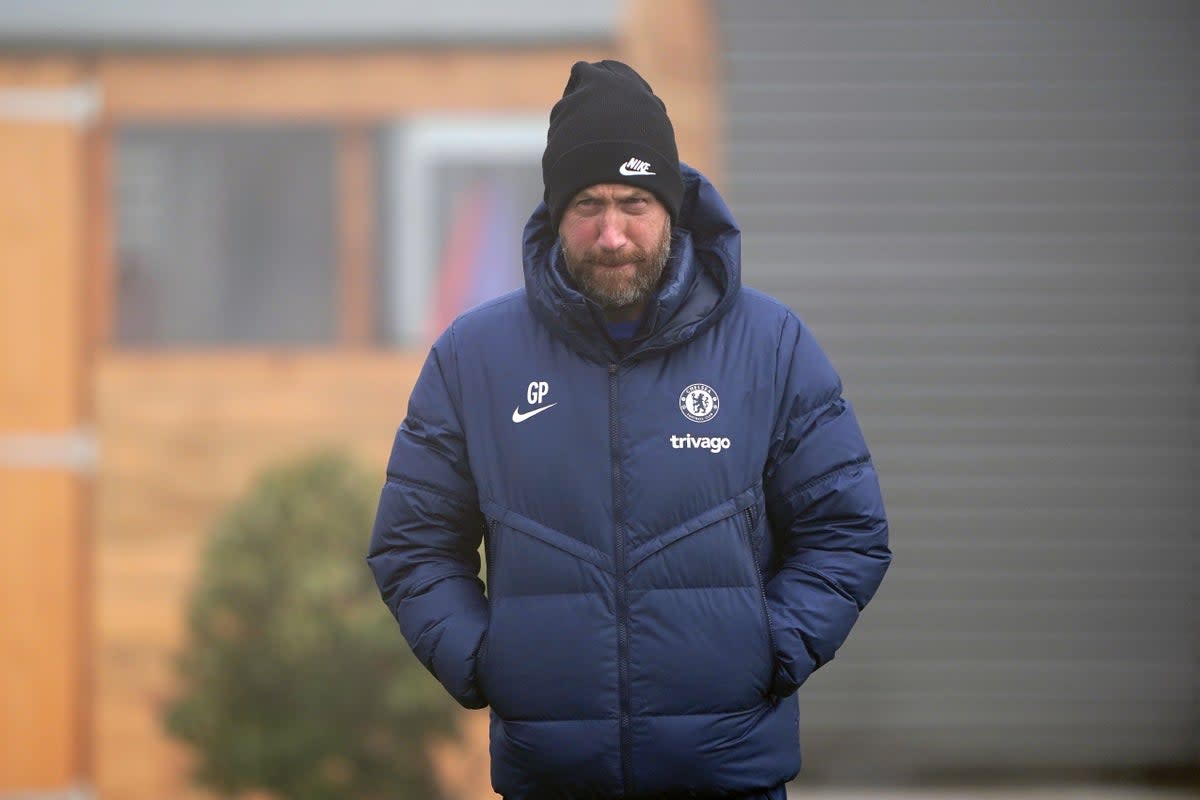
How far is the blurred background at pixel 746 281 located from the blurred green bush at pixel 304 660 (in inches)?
4.9

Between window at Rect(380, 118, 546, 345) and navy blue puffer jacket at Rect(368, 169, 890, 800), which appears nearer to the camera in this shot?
navy blue puffer jacket at Rect(368, 169, 890, 800)

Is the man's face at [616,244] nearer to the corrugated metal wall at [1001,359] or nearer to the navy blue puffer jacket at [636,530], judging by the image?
the navy blue puffer jacket at [636,530]

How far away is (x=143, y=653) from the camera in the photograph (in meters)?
6.26

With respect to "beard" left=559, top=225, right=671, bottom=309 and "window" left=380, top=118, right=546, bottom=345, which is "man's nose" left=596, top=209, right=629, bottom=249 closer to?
"beard" left=559, top=225, right=671, bottom=309

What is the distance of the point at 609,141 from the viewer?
9.59 ft

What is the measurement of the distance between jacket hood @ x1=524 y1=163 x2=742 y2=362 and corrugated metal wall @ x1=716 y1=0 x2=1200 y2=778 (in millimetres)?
3438

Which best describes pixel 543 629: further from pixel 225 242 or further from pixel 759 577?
pixel 225 242

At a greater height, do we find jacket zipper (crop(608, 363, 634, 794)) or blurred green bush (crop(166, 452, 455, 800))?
jacket zipper (crop(608, 363, 634, 794))

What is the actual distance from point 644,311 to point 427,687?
3.36 m

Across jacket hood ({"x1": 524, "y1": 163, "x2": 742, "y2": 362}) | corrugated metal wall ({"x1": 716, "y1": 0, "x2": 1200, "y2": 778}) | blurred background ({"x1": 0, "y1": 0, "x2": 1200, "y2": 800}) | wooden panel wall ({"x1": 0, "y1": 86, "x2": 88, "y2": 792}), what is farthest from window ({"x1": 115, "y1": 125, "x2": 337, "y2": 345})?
jacket hood ({"x1": 524, "y1": 163, "x2": 742, "y2": 362})

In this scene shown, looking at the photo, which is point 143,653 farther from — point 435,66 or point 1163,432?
point 1163,432

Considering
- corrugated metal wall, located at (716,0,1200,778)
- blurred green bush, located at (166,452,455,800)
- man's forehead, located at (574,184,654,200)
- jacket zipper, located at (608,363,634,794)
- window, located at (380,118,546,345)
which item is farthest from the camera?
corrugated metal wall, located at (716,0,1200,778)

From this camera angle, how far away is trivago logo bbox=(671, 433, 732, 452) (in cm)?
284

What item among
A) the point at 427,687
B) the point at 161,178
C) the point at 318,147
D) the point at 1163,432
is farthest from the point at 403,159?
the point at 1163,432
